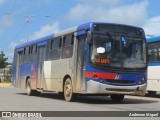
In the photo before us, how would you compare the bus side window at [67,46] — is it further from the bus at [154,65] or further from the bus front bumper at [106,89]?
the bus at [154,65]

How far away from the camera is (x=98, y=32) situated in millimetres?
18047

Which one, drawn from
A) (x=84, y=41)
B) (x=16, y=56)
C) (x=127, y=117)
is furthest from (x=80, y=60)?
(x=16, y=56)

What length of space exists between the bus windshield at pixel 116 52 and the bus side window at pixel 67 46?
2021mm

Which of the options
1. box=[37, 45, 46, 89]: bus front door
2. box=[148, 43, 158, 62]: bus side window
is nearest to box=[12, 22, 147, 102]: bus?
box=[37, 45, 46, 89]: bus front door

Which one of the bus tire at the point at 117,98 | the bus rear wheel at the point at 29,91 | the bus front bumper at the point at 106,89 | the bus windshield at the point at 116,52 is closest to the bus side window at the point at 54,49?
the bus tire at the point at 117,98

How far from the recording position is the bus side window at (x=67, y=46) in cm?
1978

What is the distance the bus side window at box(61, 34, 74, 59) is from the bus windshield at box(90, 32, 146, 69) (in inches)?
79.6

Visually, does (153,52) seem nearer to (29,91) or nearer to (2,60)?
(29,91)

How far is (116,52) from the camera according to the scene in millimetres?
18031

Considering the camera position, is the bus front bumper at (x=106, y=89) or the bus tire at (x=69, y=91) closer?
the bus front bumper at (x=106, y=89)

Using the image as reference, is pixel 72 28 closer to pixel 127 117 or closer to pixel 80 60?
pixel 80 60

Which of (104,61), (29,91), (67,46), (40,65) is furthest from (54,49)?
(29,91)

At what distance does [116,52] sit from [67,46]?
2987 millimetres

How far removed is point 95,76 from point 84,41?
1.64 metres
